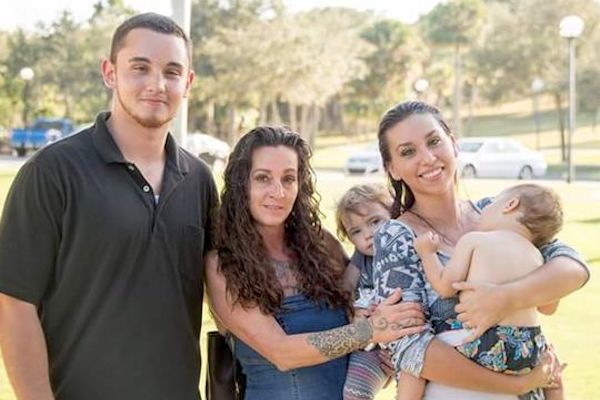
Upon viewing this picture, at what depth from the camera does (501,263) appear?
9.48 feet

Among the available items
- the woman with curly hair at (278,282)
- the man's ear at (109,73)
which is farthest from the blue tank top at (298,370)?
the man's ear at (109,73)

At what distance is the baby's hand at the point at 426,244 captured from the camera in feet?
9.58

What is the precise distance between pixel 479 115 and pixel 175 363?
65.1 metres

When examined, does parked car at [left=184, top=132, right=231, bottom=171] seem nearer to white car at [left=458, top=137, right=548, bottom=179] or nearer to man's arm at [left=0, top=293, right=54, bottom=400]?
white car at [left=458, top=137, right=548, bottom=179]

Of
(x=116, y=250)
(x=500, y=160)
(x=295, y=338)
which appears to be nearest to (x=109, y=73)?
(x=116, y=250)

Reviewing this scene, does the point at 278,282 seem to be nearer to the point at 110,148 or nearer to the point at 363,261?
the point at 363,261

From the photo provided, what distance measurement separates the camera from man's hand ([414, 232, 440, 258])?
292 cm

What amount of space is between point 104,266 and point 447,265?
1106 millimetres

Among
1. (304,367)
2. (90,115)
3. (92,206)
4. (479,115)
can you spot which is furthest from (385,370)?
(479,115)

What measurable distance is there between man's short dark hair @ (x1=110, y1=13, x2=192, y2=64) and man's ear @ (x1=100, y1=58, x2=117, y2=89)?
3 cm

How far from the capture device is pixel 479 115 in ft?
218

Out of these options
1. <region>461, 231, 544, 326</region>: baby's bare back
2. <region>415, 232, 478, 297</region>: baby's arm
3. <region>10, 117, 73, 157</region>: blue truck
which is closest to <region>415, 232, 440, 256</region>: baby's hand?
<region>415, 232, 478, 297</region>: baby's arm

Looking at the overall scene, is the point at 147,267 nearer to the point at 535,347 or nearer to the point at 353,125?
the point at 535,347

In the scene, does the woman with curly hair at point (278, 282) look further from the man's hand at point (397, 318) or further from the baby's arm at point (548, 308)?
the baby's arm at point (548, 308)
